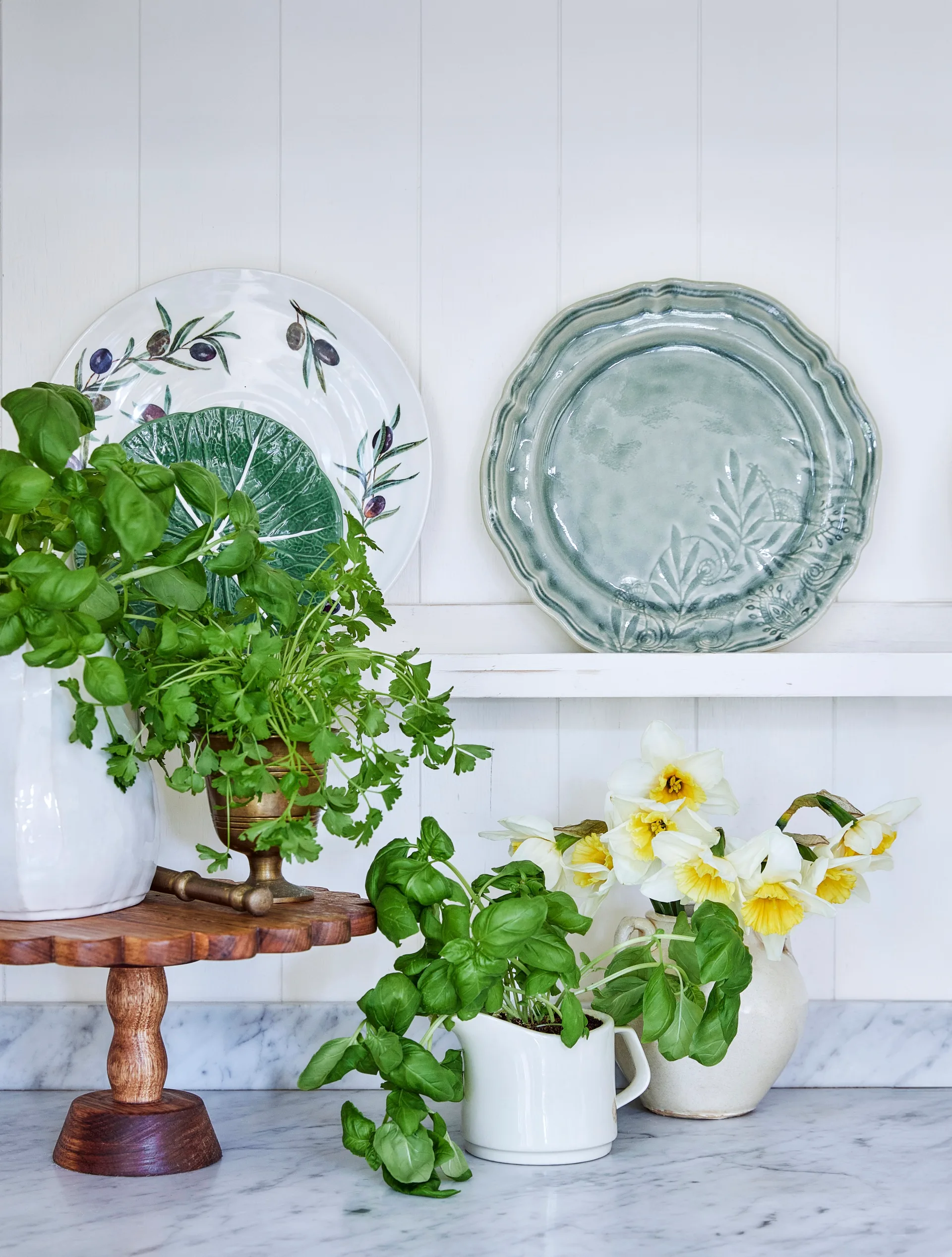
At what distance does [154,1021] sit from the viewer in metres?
0.92

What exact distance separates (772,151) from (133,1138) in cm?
109

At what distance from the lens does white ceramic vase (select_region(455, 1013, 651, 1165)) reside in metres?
0.91

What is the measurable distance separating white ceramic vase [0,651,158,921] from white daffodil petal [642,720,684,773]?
1.38 ft

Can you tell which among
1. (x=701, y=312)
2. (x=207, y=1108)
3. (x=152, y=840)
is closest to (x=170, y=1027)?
(x=207, y=1108)

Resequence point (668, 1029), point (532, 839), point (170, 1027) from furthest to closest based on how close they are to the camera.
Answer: point (170, 1027)
point (532, 839)
point (668, 1029)

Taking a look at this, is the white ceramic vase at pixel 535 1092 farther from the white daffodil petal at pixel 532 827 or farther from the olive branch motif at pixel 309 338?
the olive branch motif at pixel 309 338

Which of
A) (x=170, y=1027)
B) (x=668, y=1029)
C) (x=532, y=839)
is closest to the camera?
(x=668, y=1029)

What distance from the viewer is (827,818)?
1.18 meters

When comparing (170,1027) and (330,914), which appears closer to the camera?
(330,914)

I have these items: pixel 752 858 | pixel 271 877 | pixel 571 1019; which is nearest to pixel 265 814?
pixel 271 877

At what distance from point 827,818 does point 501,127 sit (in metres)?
0.78

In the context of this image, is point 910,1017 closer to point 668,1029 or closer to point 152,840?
point 668,1029

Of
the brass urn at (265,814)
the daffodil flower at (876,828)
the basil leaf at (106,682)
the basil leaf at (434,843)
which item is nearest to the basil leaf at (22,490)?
the basil leaf at (106,682)

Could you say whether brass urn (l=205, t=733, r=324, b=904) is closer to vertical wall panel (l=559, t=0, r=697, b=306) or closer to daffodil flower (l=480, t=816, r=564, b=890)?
daffodil flower (l=480, t=816, r=564, b=890)
